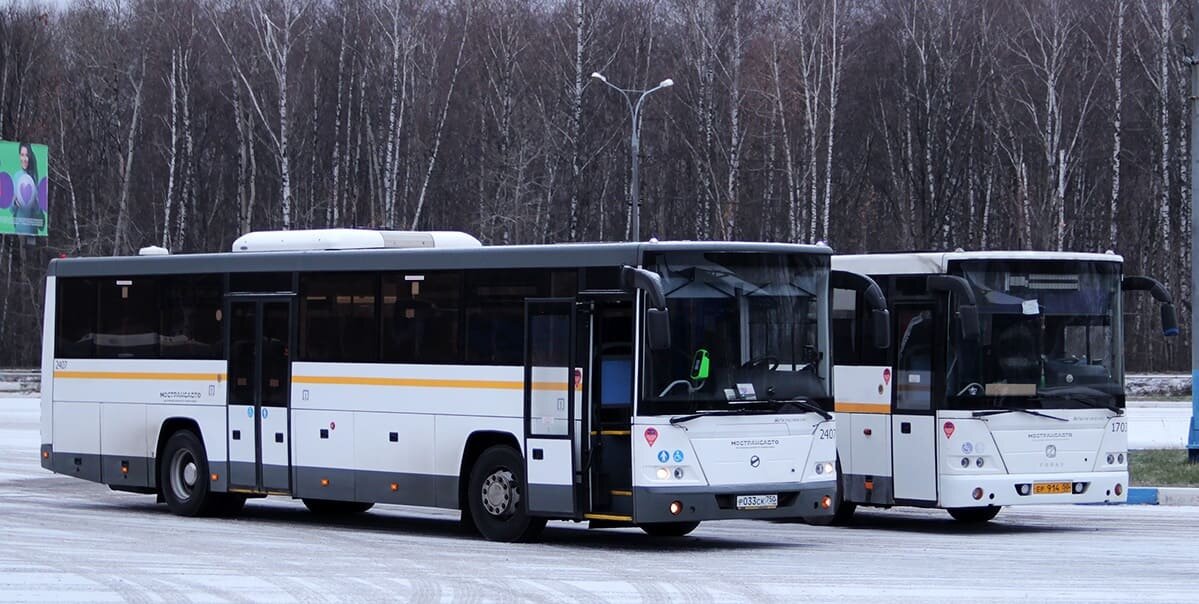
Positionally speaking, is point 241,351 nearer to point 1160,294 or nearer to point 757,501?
point 757,501

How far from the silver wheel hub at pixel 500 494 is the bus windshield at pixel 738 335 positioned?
5.83 ft

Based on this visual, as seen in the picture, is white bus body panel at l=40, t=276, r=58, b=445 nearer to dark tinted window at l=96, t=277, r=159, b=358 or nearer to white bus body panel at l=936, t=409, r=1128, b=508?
dark tinted window at l=96, t=277, r=159, b=358

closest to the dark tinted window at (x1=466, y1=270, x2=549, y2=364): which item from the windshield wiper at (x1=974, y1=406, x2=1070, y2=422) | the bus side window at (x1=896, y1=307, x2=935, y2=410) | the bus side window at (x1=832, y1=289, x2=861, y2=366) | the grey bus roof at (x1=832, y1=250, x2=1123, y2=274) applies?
the bus side window at (x1=832, y1=289, x2=861, y2=366)

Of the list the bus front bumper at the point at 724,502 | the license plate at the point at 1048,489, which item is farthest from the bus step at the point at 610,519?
the license plate at the point at 1048,489

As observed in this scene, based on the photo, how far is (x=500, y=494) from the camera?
17.4 metres

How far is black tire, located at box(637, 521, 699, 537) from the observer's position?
1795 cm

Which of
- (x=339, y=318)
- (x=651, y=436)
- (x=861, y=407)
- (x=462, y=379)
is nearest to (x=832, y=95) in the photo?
(x=861, y=407)

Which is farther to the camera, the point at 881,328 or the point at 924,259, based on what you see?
the point at 924,259

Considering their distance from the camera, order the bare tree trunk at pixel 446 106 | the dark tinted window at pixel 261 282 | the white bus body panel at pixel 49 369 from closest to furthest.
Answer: the dark tinted window at pixel 261 282 → the white bus body panel at pixel 49 369 → the bare tree trunk at pixel 446 106

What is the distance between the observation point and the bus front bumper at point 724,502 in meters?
16.1

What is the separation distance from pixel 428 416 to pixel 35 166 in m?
37.2

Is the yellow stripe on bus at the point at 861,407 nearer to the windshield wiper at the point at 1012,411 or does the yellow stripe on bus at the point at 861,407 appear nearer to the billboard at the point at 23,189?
the windshield wiper at the point at 1012,411

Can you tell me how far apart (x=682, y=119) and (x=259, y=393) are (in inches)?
1630

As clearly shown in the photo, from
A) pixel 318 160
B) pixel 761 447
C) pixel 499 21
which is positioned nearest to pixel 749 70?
pixel 499 21
